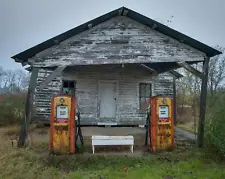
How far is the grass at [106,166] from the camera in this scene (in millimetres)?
5027

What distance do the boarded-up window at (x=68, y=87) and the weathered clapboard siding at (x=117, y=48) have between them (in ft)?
15.5

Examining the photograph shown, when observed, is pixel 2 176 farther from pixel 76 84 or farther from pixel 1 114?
pixel 1 114

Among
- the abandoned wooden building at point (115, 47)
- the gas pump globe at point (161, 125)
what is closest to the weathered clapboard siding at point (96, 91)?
the abandoned wooden building at point (115, 47)

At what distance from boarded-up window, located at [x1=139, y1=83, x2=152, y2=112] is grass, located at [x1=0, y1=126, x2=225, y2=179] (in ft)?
20.5

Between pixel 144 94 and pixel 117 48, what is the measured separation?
5.50m

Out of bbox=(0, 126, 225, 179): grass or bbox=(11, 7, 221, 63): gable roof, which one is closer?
bbox=(0, 126, 225, 179): grass

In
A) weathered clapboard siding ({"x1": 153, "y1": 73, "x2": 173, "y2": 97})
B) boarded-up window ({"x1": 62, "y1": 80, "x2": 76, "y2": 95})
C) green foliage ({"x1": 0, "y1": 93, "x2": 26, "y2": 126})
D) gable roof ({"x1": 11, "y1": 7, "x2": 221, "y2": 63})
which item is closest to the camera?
gable roof ({"x1": 11, "y1": 7, "x2": 221, "y2": 63})

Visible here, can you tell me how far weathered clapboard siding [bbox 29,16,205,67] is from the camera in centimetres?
777

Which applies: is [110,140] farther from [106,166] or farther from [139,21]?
[139,21]

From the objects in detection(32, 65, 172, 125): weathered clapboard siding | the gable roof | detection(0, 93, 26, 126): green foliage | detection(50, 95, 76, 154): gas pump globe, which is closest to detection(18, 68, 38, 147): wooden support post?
the gable roof

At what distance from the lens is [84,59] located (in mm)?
7777

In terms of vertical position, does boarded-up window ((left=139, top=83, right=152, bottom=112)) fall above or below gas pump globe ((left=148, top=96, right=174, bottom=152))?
above

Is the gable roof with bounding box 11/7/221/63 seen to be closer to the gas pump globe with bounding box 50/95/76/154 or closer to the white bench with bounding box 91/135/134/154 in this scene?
the gas pump globe with bounding box 50/95/76/154

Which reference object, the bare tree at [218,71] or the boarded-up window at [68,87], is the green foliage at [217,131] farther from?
the bare tree at [218,71]
